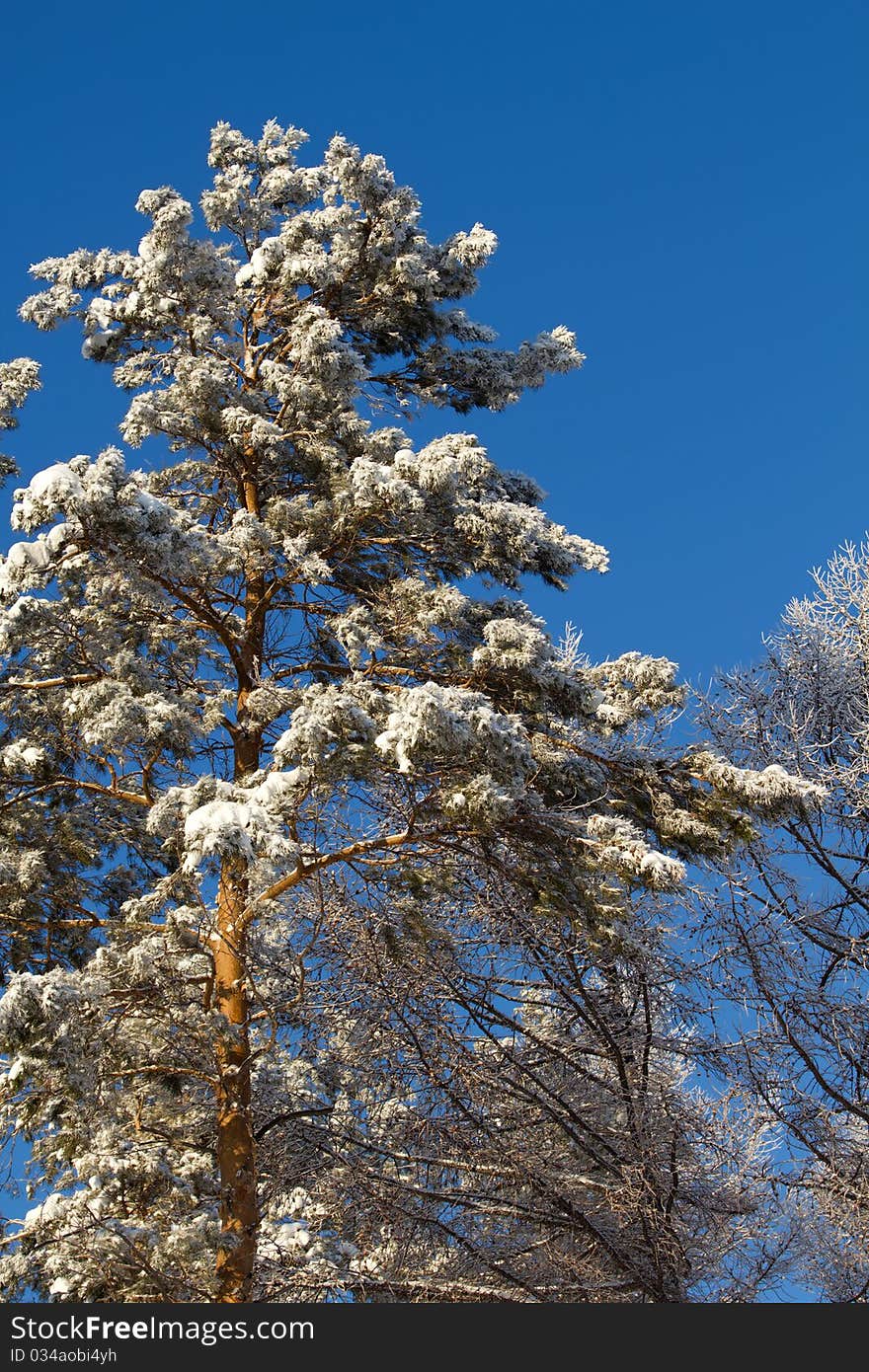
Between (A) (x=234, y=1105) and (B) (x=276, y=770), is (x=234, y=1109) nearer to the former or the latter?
(A) (x=234, y=1105)

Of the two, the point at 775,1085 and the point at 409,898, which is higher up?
the point at 409,898

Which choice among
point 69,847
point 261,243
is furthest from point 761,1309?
point 261,243

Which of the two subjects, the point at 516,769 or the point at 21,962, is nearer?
the point at 516,769

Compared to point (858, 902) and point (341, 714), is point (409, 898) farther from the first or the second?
point (858, 902)

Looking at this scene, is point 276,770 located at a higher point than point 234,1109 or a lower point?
higher

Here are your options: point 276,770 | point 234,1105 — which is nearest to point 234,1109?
point 234,1105

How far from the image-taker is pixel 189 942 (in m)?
9.73

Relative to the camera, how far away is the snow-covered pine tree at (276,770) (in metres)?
9.37

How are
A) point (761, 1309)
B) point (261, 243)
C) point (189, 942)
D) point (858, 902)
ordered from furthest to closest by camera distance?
point (858, 902) → point (261, 243) → point (189, 942) → point (761, 1309)

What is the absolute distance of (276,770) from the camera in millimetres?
9609

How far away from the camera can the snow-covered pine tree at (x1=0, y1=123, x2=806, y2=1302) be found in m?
9.37

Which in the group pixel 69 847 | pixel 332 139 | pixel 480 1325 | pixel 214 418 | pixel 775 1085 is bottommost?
pixel 480 1325

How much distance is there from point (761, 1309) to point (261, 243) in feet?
34.0

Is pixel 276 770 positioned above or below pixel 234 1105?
above
